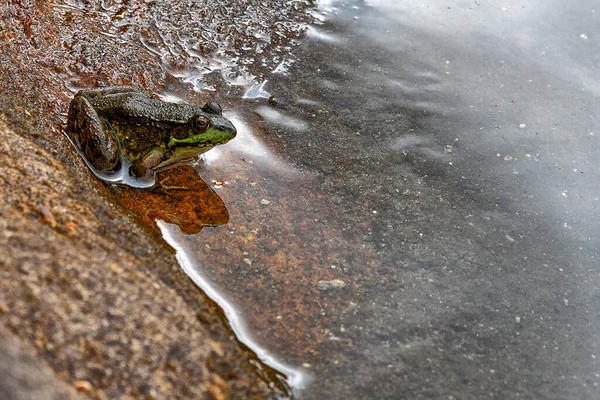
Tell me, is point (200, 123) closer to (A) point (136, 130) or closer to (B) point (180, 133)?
(B) point (180, 133)

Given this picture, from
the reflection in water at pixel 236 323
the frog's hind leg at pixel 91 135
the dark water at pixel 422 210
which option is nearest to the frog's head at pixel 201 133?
the dark water at pixel 422 210

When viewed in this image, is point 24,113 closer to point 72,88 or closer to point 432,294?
point 72,88

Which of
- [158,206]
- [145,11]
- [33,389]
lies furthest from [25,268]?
[145,11]

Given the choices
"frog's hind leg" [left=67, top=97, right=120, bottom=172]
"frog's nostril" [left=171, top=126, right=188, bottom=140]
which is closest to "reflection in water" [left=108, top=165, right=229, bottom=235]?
"frog's hind leg" [left=67, top=97, right=120, bottom=172]

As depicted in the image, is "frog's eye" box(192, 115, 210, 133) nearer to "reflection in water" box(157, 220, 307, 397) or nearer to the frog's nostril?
the frog's nostril

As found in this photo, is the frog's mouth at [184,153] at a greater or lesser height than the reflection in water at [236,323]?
greater

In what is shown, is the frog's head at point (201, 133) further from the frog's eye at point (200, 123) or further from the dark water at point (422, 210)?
the dark water at point (422, 210)
